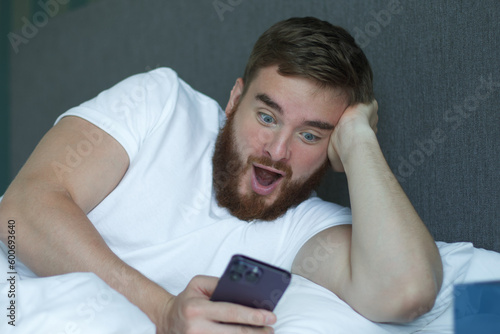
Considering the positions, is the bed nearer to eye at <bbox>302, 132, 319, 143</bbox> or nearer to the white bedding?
the white bedding

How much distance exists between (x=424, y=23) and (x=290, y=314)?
964 mm

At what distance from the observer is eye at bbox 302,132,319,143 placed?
1.28 metres

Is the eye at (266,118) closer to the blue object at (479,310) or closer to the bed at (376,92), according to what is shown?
the bed at (376,92)

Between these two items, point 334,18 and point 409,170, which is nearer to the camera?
point 409,170

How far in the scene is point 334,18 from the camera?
166cm

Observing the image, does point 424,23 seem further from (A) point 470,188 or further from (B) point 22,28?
(B) point 22,28

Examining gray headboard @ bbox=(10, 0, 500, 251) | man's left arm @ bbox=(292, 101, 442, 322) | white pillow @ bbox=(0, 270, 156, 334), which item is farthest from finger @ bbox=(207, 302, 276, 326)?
gray headboard @ bbox=(10, 0, 500, 251)

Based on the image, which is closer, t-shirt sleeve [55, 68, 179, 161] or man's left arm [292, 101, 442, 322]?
man's left arm [292, 101, 442, 322]

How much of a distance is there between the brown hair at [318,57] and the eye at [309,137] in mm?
130

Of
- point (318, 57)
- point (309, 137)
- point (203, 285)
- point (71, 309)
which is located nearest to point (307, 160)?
point (309, 137)

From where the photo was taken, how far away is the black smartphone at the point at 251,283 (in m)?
0.72

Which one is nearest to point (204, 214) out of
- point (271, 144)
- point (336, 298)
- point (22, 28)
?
point (271, 144)

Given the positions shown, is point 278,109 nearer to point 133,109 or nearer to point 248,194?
point 248,194

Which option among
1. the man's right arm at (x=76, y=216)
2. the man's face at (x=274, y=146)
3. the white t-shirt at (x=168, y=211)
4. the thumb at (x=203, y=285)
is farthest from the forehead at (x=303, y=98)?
the thumb at (x=203, y=285)
